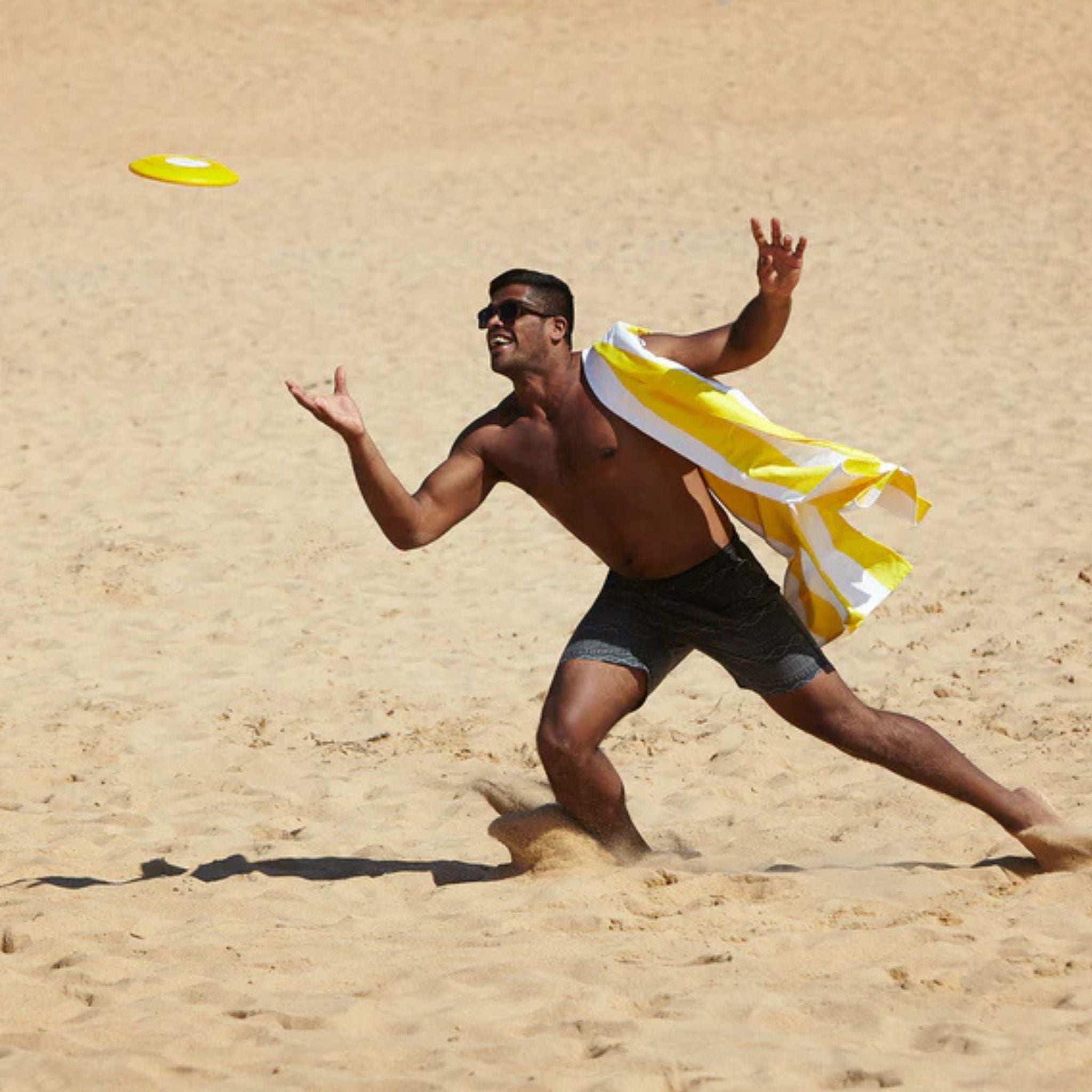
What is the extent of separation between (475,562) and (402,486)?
444 centimetres

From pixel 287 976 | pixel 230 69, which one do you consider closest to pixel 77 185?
pixel 230 69

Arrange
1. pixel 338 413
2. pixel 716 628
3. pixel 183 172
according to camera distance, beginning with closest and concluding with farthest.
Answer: pixel 338 413
pixel 716 628
pixel 183 172

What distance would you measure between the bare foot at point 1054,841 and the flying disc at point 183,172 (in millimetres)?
3210

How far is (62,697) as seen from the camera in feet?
23.7

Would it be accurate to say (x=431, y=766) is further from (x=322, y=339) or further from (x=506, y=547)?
(x=322, y=339)

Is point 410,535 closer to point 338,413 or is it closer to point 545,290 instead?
point 338,413

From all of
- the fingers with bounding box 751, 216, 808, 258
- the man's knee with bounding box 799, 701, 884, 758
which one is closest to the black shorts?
the man's knee with bounding box 799, 701, 884, 758

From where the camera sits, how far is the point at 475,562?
29.9 ft

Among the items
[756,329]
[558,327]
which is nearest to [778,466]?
[756,329]

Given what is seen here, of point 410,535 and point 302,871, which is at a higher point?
point 410,535

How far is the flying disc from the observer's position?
5934mm

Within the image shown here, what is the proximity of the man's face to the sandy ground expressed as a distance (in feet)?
4.56

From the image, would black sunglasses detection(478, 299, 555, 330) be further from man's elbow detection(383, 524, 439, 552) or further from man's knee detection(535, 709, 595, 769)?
man's knee detection(535, 709, 595, 769)

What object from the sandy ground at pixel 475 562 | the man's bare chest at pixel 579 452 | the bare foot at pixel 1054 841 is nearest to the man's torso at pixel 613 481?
the man's bare chest at pixel 579 452
